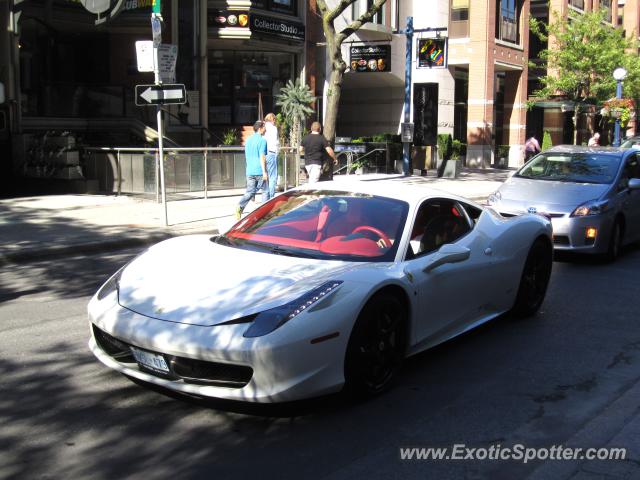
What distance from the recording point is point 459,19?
117 ft

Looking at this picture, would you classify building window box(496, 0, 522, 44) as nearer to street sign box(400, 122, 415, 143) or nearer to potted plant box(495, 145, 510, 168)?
potted plant box(495, 145, 510, 168)

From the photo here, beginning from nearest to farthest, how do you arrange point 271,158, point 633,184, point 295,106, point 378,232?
point 378,232 < point 633,184 < point 271,158 < point 295,106

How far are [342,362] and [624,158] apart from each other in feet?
28.0

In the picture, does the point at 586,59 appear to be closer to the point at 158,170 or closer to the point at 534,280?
the point at 158,170

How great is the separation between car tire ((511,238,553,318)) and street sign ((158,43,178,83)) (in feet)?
25.9

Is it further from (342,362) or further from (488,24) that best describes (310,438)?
(488,24)

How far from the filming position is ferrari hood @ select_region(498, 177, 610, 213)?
10.2m

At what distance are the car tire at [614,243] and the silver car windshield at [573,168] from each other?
2.31 feet

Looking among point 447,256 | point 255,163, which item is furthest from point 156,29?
point 447,256

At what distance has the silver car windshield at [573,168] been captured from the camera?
1105cm

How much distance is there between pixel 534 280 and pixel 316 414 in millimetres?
3376

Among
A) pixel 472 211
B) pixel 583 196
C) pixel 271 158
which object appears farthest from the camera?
pixel 271 158

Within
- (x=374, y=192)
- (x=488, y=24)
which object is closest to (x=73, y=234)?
(x=374, y=192)

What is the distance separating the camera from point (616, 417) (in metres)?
4.69
